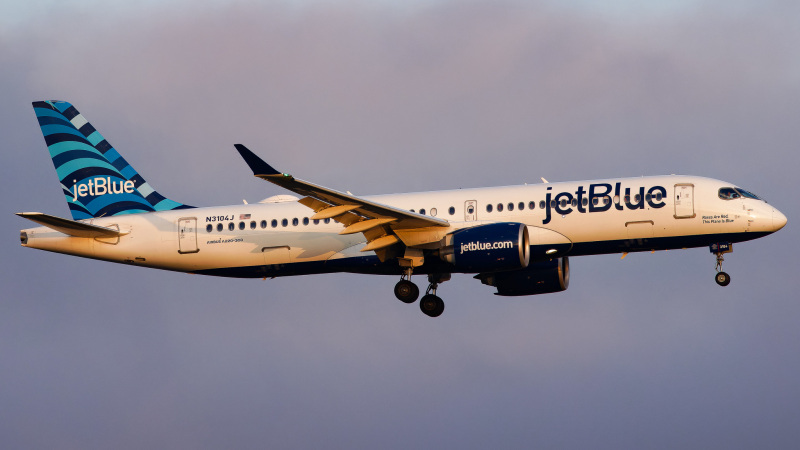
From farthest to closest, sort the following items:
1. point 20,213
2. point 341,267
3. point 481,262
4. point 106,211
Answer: point 106,211 → point 341,267 → point 481,262 → point 20,213

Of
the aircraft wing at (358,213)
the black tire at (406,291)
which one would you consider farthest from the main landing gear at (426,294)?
the aircraft wing at (358,213)

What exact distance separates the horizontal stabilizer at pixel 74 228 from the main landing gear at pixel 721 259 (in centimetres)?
2512

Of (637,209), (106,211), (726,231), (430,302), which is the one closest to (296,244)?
(430,302)

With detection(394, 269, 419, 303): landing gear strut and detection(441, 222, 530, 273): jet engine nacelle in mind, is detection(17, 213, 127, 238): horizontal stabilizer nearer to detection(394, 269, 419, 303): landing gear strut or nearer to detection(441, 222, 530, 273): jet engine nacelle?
detection(394, 269, 419, 303): landing gear strut

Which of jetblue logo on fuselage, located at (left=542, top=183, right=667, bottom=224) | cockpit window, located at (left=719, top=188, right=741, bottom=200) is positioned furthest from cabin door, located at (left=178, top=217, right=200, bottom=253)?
cockpit window, located at (left=719, top=188, right=741, bottom=200)

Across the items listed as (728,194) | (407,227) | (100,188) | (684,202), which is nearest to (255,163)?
(407,227)

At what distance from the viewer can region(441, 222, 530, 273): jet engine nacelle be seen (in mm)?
46844

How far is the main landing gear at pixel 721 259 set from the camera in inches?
1896

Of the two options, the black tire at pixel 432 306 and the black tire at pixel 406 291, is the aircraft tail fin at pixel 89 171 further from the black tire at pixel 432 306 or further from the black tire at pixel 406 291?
the black tire at pixel 432 306

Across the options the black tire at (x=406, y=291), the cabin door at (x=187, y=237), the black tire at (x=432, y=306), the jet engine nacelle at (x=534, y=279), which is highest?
the cabin door at (x=187, y=237)

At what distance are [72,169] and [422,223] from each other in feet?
59.1

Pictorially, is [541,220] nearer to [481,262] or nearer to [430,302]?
[481,262]

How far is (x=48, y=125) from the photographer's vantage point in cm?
5659

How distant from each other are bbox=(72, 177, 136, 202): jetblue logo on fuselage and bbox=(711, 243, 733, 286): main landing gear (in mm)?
25703
